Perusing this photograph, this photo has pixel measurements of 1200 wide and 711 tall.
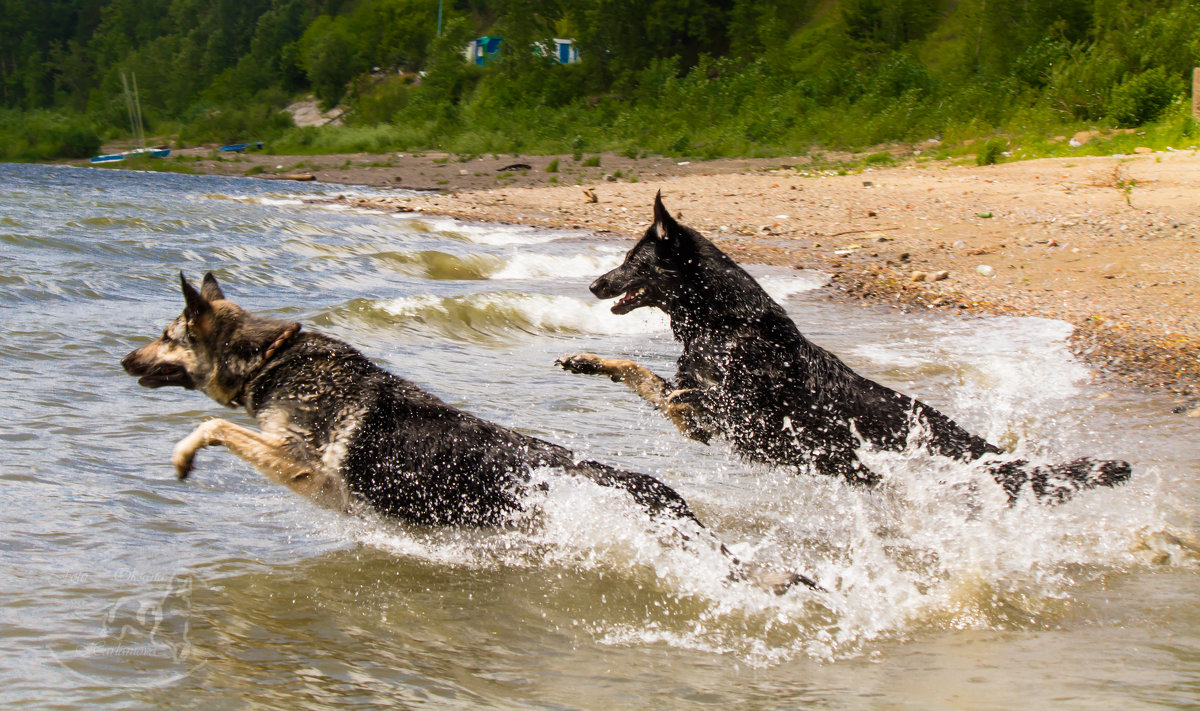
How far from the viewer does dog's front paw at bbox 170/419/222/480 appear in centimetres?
448

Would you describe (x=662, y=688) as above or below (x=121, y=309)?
below

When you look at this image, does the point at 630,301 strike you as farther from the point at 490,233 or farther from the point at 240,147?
the point at 240,147

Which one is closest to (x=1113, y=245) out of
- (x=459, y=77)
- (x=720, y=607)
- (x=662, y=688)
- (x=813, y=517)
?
(x=813, y=517)

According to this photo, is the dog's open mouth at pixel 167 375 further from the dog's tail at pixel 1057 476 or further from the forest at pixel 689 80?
the forest at pixel 689 80

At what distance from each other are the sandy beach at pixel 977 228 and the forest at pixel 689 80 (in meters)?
3.29

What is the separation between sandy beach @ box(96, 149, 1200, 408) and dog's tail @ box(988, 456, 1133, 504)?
232 centimetres

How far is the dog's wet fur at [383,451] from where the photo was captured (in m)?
4.45

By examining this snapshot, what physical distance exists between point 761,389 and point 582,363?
116 cm

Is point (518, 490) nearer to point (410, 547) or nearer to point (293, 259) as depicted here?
point (410, 547)

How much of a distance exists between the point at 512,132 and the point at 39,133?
27.4m

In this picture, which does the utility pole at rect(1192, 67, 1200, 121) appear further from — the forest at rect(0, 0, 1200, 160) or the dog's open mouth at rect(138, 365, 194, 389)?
the dog's open mouth at rect(138, 365, 194, 389)

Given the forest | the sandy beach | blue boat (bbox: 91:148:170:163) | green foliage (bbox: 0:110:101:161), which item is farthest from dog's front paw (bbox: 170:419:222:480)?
green foliage (bbox: 0:110:101:161)

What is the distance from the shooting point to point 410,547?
15.2 ft

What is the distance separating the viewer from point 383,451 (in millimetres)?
4516
